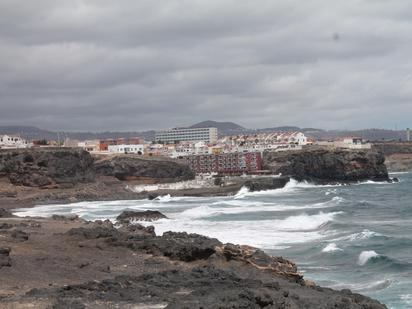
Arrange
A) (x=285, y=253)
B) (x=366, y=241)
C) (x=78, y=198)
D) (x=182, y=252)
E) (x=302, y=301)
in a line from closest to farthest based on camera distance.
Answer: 1. (x=302, y=301)
2. (x=182, y=252)
3. (x=285, y=253)
4. (x=366, y=241)
5. (x=78, y=198)

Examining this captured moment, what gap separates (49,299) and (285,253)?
15222 mm

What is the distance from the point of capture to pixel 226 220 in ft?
138

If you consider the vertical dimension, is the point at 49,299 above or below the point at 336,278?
above

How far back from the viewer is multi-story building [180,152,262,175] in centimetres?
11686

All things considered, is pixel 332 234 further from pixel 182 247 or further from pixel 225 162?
pixel 225 162

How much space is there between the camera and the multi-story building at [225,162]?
11686 centimetres

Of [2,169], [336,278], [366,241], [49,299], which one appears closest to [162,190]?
[2,169]

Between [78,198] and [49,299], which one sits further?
[78,198]

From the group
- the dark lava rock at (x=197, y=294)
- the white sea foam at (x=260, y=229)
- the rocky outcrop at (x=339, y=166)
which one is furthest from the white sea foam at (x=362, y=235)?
the rocky outcrop at (x=339, y=166)

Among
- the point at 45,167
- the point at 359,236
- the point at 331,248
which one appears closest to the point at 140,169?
the point at 45,167

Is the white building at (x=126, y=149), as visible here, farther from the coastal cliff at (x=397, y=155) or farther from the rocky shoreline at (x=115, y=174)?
the coastal cliff at (x=397, y=155)

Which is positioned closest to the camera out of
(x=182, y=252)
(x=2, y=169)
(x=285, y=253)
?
(x=182, y=252)

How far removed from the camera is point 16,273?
17.1m

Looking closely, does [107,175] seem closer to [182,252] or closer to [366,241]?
[366,241]
